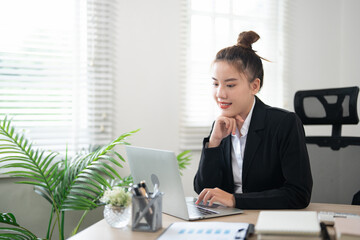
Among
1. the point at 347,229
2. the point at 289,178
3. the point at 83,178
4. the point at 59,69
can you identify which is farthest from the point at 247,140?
the point at 59,69

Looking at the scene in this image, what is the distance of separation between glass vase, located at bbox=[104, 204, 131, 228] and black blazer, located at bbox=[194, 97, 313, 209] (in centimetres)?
43

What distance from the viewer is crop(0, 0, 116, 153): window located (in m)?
2.55

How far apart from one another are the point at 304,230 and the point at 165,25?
2.31m

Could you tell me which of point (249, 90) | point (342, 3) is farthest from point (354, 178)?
point (342, 3)

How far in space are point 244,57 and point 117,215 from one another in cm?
89

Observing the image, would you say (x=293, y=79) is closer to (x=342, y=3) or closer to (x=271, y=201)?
(x=342, y=3)

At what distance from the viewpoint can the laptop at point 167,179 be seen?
1.26 m

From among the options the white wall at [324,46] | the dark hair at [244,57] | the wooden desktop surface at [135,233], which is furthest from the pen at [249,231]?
the white wall at [324,46]

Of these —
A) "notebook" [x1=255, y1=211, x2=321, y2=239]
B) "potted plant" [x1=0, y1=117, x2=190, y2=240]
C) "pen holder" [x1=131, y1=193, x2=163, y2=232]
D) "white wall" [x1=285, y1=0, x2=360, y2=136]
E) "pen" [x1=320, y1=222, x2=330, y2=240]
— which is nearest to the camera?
"notebook" [x1=255, y1=211, x2=321, y2=239]

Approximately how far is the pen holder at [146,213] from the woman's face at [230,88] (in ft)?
2.12

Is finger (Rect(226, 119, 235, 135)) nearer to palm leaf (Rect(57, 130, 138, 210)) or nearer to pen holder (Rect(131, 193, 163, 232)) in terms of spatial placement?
pen holder (Rect(131, 193, 163, 232))

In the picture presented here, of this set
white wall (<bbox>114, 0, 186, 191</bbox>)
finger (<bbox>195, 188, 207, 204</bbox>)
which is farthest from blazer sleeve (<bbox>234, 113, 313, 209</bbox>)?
white wall (<bbox>114, 0, 186, 191</bbox>)

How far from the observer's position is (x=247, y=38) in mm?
1768

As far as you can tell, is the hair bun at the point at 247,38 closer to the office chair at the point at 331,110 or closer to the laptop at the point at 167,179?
the office chair at the point at 331,110
